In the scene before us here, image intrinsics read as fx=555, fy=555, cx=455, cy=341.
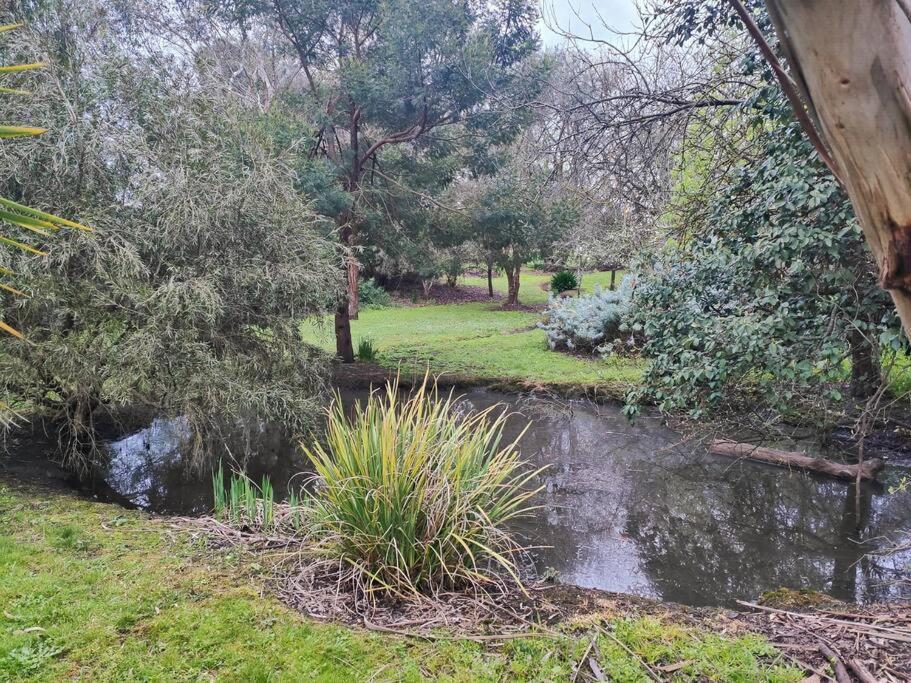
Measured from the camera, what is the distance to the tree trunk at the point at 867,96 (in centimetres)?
74

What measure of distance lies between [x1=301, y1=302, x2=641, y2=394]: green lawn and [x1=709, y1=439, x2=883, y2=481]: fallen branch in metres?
2.06

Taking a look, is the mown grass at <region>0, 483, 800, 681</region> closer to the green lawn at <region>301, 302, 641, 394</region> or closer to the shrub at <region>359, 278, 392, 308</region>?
the green lawn at <region>301, 302, 641, 394</region>

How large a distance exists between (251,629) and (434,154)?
825cm

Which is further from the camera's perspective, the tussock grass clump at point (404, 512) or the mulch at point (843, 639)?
the tussock grass clump at point (404, 512)

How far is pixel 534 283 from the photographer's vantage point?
25.6 meters

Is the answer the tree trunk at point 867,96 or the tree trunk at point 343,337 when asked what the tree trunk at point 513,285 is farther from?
the tree trunk at point 867,96

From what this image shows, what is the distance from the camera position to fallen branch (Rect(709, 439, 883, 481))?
202 inches

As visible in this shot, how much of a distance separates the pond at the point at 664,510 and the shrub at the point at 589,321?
3847 millimetres

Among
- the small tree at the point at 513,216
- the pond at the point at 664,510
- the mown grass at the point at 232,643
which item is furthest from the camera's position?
the small tree at the point at 513,216

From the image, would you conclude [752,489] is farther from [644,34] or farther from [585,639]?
[644,34]

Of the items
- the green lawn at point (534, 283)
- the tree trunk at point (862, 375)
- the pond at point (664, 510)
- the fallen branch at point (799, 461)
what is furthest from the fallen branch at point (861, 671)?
the green lawn at point (534, 283)

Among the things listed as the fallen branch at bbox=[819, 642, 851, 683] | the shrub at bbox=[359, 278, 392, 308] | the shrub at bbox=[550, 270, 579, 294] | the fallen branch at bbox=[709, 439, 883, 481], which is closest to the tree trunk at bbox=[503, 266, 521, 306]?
the shrub at bbox=[550, 270, 579, 294]

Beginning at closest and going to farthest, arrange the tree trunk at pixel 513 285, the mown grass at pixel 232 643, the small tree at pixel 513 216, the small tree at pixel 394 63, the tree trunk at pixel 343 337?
the mown grass at pixel 232 643
the small tree at pixel 394 63
the small tree at pixel 513 216
the tree trunk at pixel 343 337
the tree trunk at pixel 513 285

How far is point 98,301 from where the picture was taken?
182 inches
